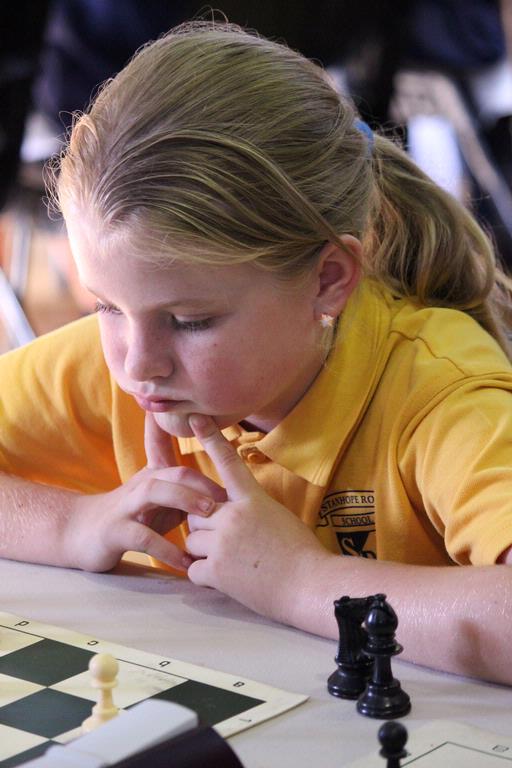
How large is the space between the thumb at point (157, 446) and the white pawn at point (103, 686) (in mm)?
470

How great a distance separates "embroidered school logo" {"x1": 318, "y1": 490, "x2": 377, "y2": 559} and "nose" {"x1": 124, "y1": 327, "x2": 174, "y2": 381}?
0.91 ft

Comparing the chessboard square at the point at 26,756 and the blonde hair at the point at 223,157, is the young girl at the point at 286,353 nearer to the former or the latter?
the blonde hair at the point at 223,157

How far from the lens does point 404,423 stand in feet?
4.24

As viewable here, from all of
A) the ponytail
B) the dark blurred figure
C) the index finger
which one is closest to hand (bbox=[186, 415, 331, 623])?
the index finger

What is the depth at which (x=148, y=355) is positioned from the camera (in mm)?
1154

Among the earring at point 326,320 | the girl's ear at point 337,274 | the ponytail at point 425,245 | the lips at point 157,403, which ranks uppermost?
the ponytail at point 425,245

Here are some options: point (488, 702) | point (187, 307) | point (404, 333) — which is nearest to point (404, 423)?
point (404, 333)

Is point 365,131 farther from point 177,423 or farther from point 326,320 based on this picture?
point 177,423

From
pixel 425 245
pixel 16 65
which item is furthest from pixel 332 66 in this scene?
pixel 425 245

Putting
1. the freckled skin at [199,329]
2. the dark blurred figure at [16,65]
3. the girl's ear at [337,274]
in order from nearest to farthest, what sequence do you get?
the freckled skin at [199,329]
the girl's ear at [337,274]
the dark blurred figure at [16,65]

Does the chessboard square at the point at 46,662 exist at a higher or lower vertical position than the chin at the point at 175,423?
lower

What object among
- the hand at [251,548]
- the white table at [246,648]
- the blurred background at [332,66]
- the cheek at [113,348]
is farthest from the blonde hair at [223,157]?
the blurred background at [332,66]

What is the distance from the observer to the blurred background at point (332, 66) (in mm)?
2982

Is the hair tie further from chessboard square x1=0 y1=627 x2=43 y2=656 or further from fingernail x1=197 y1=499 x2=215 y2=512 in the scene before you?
chessboard square x1=0 y1=627 x2=43 y2=656
